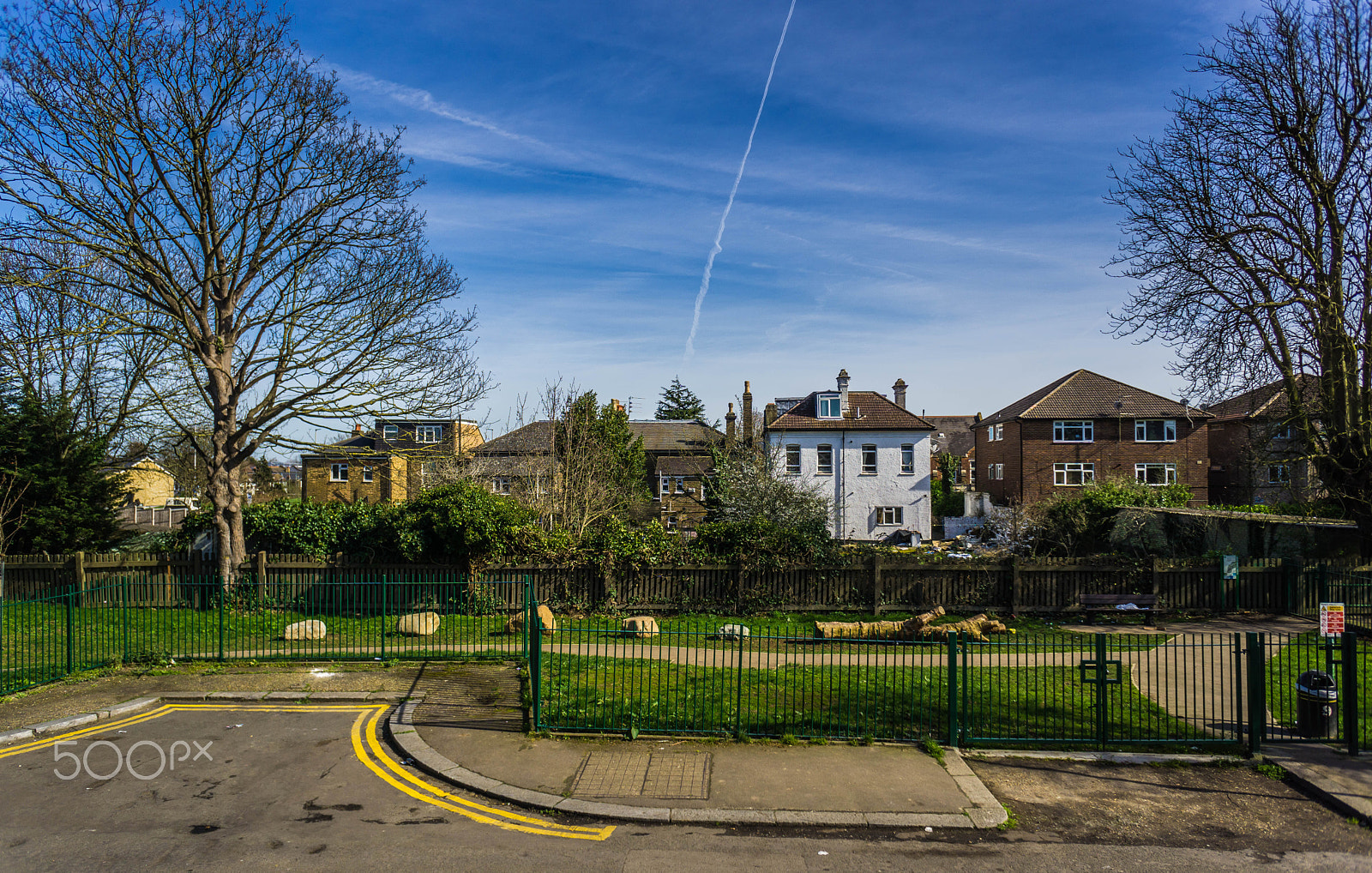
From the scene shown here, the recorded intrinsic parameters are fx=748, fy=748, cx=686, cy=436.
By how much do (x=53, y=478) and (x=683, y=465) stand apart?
3531cm

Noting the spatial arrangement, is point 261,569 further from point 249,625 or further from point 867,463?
point 867,463

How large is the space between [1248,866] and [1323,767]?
9.48 ft

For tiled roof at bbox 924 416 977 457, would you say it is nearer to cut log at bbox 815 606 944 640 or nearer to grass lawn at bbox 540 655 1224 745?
cut log at bbox 815 606 944 640

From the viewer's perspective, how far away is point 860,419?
4278 cm

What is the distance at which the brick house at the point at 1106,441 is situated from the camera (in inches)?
1610

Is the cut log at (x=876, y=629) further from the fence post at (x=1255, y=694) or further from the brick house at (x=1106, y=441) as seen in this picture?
the brick house at (x=1106, y=441)

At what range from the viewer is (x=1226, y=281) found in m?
18.9

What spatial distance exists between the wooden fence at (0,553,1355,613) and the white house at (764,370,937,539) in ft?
75.8

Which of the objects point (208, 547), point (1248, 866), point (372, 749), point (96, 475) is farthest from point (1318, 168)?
point (96, 475)

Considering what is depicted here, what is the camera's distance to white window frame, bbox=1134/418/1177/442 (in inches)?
1612

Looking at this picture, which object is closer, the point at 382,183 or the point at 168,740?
the point at 168,740

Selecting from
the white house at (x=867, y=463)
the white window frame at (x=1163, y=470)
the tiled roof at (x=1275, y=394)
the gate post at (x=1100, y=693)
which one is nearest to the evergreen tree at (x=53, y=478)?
the gate post at (x=1100, y=693)

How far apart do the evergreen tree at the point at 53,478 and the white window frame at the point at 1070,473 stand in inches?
1663

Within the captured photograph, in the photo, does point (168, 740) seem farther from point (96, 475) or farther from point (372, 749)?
point (96, 475)
